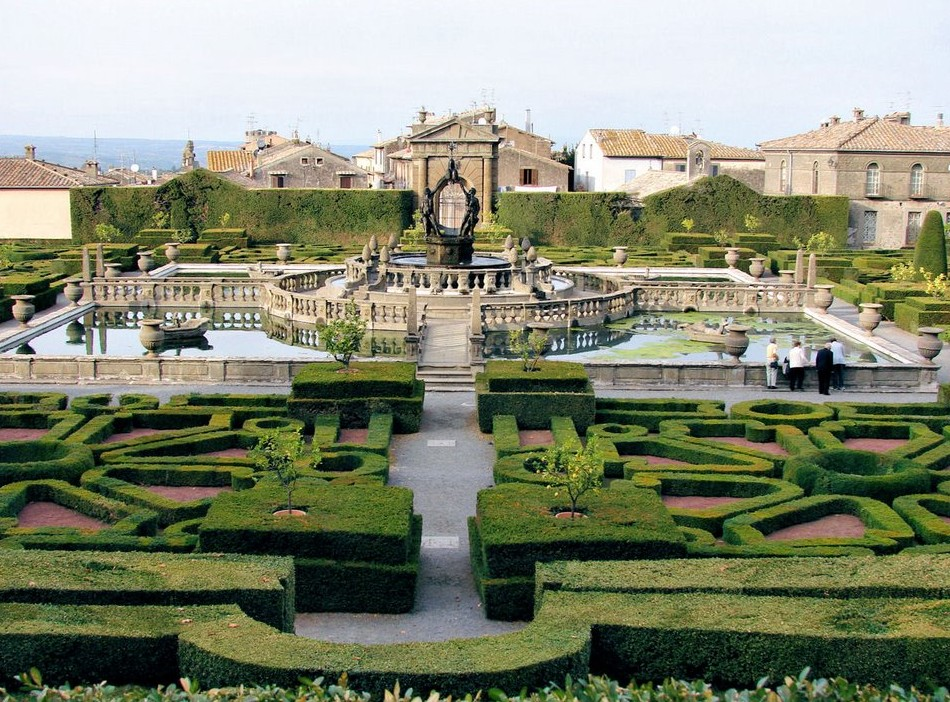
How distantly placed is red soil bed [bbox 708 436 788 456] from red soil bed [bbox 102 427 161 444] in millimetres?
10159

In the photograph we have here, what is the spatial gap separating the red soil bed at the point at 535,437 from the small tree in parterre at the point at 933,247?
84.1 feet

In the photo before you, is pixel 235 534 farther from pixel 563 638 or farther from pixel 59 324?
pixel 59 324

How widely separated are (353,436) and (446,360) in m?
6.60

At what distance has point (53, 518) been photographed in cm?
1750

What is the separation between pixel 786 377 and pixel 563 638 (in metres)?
16.6

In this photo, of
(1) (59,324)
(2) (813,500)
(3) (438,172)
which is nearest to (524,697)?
(2) (813,500)

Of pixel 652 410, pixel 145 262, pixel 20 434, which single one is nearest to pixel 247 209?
pixel 145 262

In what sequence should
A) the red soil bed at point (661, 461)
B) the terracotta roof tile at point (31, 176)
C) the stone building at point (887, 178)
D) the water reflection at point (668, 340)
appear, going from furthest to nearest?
the stone building at point (887, 178)
the terracotta roof tile at point (31, 176)
the water reflection at point (668, 340)
the red soil bed at point (661, 461)

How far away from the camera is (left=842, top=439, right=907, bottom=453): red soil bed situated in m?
21.6

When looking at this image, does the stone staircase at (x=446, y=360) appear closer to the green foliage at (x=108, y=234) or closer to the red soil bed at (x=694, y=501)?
the red soil bed at (x=694, y=501)

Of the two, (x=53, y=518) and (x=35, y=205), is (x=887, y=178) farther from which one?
(x=53, y=518)

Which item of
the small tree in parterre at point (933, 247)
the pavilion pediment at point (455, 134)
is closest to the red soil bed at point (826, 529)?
the small tree in parterre at point (933, 247)

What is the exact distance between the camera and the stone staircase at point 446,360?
2686cm

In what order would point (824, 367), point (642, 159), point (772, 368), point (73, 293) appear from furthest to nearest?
point (642, 159) < point (73, 293) < point (772, 368) < point (824, 367)
